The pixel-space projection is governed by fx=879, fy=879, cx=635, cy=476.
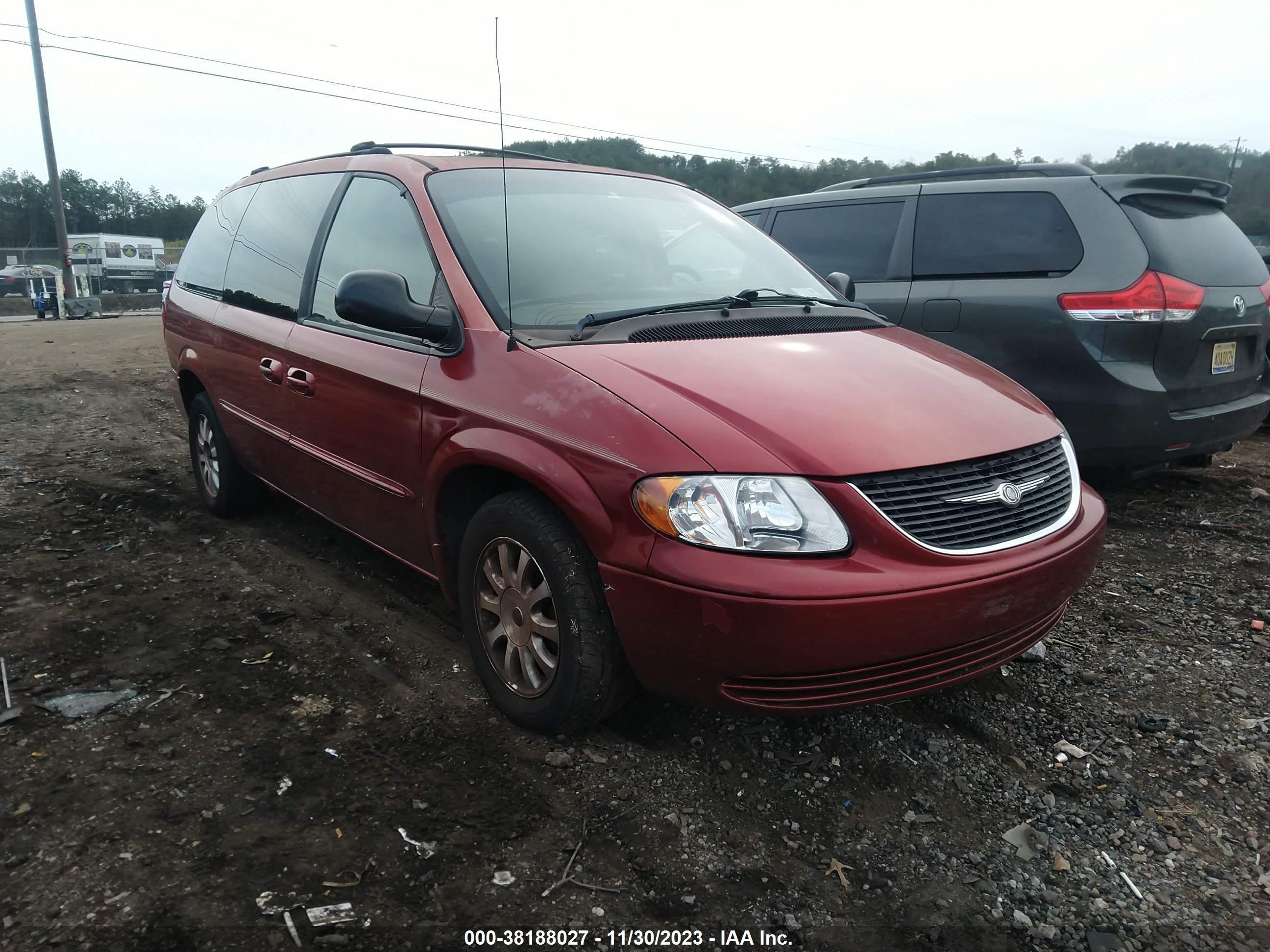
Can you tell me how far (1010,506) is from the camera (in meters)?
2.38

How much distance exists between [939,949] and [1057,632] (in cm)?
188

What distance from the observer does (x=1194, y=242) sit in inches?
181

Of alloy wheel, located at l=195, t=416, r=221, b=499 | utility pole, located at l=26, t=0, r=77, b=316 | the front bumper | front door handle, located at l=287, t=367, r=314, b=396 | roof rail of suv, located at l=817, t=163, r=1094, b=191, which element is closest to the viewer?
the front bumper

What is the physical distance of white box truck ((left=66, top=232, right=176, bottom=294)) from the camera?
31219mm

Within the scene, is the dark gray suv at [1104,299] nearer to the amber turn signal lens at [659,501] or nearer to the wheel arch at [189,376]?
the amber turn signal lens at [659,501]

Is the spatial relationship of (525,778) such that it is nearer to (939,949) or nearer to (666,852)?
(666,852)

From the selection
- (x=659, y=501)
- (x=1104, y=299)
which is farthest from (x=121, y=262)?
(x=659, y=501)

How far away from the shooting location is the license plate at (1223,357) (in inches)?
176

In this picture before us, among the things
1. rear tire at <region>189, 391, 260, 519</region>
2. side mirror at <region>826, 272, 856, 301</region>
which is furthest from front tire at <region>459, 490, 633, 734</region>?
rear tire at <region>189, 391, 260, 519</region>

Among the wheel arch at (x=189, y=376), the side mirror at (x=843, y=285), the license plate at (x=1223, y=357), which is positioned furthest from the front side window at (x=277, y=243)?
the license plate at (x=1223, y=357)

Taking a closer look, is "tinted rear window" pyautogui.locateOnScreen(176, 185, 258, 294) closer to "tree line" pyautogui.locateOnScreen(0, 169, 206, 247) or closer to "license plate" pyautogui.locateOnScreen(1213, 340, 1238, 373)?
"license plate" pyautogui.locateOnScreen(1213, 340, 1238, 373)

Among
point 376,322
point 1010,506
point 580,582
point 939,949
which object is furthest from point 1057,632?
point 376,322

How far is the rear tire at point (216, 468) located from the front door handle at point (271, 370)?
85 centimetres

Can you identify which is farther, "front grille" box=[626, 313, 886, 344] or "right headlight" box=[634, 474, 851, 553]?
"front grille" box=[626, 313, 886, 344]
